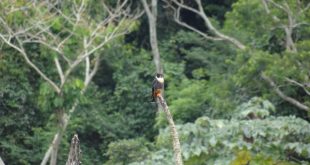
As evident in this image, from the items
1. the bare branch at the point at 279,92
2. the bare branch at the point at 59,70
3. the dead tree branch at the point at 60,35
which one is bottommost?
the bare branch at the point at 279,92

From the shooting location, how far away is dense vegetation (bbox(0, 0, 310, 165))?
66.3ft

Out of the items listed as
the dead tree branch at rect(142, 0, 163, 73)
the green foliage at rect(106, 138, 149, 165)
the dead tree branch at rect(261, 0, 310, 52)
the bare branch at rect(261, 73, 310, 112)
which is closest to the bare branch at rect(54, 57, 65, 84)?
the green foliage at rect(106, 138, 149, 165)

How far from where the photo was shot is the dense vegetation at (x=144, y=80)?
66.3 feet

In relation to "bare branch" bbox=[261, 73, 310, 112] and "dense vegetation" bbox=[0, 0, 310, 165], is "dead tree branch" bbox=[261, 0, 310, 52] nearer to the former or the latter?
"dense vegetation" bbox=[0, 0, 310, 165]

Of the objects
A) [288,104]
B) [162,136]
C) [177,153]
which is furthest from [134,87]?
[177,153]

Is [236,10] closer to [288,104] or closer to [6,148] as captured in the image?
[288,104]

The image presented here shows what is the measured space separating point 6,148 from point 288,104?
616 cm

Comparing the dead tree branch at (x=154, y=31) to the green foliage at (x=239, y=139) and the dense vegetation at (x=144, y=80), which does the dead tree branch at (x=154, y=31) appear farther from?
the green foliage at (x=239, y=139)

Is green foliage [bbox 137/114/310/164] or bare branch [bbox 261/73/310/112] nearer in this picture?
green foliage [bbox 137/114/310/164]

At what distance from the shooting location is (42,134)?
22.8 m

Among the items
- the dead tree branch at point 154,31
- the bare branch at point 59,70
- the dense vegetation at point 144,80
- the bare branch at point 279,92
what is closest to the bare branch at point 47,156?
the dense vegetation at point 144,80

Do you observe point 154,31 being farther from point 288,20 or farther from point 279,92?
point 279,92

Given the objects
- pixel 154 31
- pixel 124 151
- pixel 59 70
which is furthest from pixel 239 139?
pixel 154 31

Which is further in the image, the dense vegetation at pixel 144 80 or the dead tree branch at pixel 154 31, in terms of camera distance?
the dead tree branch at pixel 154 31
